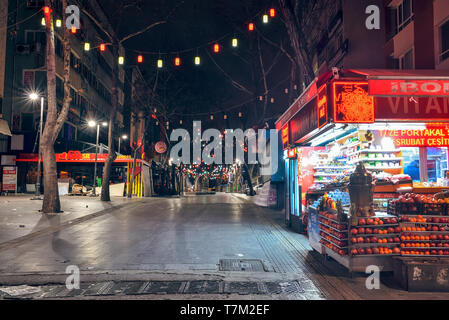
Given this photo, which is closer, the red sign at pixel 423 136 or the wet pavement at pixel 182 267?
the wet pavement at pixel 182 267

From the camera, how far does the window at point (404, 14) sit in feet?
64.2

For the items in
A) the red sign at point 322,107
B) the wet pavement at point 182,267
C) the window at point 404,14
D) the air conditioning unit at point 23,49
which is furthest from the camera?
the air conditioning unit at point 23,49

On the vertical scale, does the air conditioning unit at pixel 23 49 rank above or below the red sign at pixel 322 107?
above

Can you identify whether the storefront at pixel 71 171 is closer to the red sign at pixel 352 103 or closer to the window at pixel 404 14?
the window at pixel 404 14

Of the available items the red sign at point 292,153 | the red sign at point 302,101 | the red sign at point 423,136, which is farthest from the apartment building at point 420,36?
the red sign at point 292,153

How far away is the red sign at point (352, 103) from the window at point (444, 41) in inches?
430

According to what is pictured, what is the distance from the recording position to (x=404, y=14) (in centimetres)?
2052

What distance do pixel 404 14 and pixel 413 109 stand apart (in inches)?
627

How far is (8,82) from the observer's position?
32.3m

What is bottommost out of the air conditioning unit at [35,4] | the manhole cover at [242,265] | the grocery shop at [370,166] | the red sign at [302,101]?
the manhole cover at [242,265]

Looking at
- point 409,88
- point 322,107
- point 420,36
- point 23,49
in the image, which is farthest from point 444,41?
point 23,49

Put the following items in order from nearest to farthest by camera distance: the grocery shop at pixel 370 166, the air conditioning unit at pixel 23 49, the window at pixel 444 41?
the grocery shop at pixel 370 166 < the window at pixel 444 41 < the air conditioning unit at pixel 23 49
